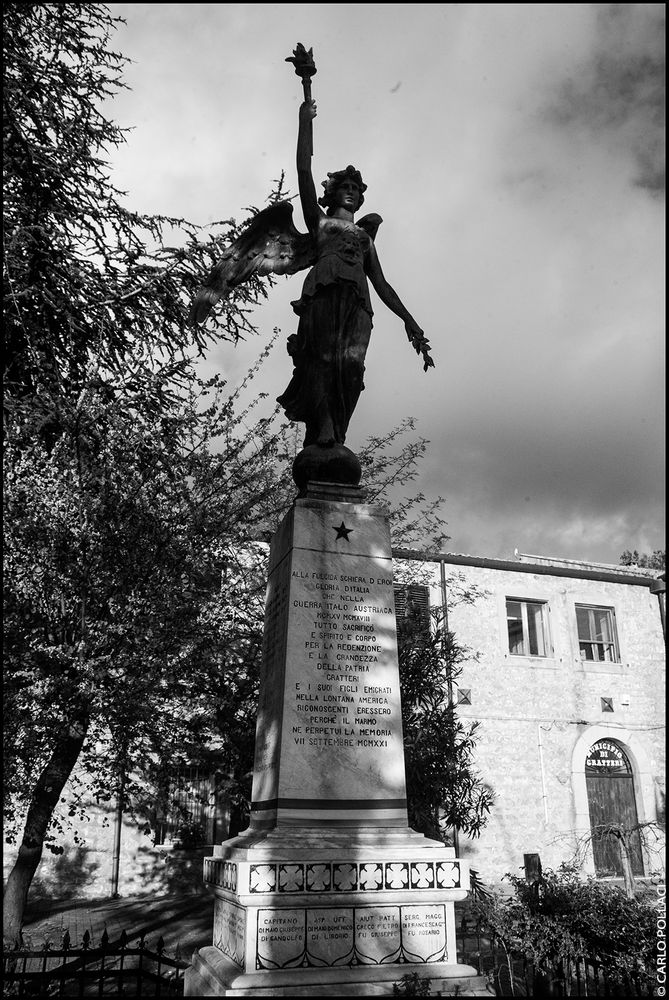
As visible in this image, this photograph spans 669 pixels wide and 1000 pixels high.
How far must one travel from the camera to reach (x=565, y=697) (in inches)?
816

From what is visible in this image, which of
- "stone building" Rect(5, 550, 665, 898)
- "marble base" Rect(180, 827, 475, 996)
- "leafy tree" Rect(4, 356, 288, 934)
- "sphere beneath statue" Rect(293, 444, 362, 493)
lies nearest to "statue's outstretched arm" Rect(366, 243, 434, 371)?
"sphere beneath statue" Rect(293, 444, 362, 493)

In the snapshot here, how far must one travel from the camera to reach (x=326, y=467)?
627cm

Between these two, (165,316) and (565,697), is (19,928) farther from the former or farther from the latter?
(565,697)

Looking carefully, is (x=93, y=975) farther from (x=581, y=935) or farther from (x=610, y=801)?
(x=610, y=801)

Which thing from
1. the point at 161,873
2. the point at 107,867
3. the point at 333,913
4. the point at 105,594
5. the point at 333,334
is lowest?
the point at 161,873

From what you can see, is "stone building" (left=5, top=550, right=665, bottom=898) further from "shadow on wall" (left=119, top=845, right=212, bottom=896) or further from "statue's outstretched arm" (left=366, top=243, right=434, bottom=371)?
"statue's outstretched arm" (left=366, top=243, right=434, bottom=371)

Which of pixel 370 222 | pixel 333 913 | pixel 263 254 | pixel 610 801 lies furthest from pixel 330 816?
pixel 610 801

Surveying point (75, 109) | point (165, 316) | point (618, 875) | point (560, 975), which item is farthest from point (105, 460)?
point (618, 875)

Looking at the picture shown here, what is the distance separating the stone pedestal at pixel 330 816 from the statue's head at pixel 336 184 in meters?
2.61

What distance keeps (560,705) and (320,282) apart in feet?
56.2

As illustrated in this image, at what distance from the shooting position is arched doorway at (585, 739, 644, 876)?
19.7m

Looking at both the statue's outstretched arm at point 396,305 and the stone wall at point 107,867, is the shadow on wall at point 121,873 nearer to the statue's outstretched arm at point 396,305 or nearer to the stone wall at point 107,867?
the stone wall at point 107,867

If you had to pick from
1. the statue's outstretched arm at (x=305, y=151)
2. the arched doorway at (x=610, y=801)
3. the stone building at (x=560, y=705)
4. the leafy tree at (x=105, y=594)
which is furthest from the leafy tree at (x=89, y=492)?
the arched doorway at (x=610, y=801)

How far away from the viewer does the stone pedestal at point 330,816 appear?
4.38 meters
